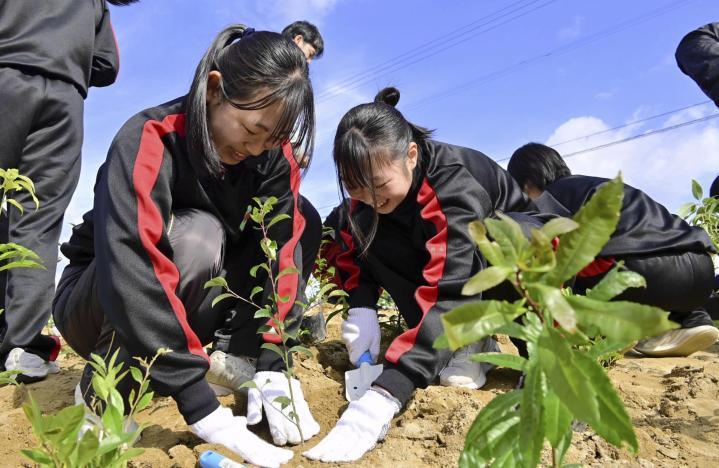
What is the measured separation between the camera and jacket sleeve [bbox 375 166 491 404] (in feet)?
6.79

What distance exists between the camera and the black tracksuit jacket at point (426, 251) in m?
2.10

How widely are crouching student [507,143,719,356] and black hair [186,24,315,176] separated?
136 cm

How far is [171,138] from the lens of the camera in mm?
2049

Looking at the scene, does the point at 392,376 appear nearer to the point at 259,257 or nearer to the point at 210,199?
the point at 259,257

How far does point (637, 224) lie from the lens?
9.21 ft

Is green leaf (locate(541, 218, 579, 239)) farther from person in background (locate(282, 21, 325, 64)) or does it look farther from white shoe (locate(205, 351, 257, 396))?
person in background (locate(282, 21, 325, 64))

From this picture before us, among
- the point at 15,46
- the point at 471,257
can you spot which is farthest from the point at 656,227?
the point at 15,46

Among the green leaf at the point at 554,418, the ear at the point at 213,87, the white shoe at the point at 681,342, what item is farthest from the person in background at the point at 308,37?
the green leaf at the point at 554,418

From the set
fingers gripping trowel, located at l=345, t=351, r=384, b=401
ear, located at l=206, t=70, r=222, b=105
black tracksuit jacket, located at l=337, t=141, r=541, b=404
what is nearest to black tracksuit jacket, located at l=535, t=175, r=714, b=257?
black tracksuit jacket, located at l=337, t=141, r=541, b=404

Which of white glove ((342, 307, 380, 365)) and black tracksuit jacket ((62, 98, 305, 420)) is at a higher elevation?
black tracksuit jacket ((62, 98, 305, 420))

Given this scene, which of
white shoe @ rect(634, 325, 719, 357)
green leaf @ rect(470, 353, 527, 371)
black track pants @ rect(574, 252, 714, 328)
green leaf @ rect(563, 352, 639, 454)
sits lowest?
white shoe @ rect(634, 325, 719, 357)

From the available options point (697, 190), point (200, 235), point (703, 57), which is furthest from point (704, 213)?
point (200, 235)

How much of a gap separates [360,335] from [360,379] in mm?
296

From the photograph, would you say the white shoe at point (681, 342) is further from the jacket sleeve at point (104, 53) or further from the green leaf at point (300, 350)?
the jacket sleeve at point (104, 53)
